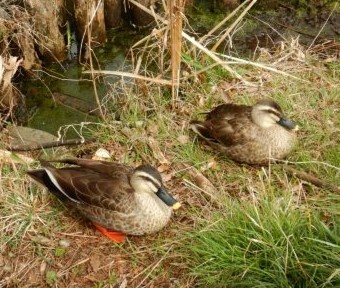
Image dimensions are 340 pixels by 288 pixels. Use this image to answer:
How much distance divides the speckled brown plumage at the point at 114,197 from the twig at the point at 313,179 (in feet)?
3.42

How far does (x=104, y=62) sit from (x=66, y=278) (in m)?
3.54

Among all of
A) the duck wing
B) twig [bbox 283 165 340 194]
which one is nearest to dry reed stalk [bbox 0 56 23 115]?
the duck wing

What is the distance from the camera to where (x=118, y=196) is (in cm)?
347

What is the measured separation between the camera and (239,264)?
321cm

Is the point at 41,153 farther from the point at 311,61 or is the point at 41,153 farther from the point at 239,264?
the point at 311,61

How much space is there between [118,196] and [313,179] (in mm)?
1424

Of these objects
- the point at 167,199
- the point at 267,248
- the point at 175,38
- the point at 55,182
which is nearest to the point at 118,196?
the point at 167,199

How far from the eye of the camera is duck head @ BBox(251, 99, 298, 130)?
13.2ft

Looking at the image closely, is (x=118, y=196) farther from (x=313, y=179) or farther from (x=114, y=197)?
(x=313, y=179)

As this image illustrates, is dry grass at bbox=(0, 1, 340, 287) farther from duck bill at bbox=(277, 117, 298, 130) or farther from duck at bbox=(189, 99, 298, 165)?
duck bill at bbox=(277, 117, 298, 130)

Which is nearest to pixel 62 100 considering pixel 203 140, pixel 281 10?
pixel 203 140

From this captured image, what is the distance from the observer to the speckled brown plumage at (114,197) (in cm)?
346

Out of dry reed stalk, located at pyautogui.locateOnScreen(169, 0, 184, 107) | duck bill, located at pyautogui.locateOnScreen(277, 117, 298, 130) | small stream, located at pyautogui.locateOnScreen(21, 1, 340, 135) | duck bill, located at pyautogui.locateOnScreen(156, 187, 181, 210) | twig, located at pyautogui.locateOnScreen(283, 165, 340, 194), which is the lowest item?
small stream, located at pyautogui.locateOnScreen(21, 1, 340, 135)

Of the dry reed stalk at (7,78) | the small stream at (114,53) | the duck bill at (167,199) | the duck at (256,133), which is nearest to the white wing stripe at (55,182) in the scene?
the duck bill at (167,199)
